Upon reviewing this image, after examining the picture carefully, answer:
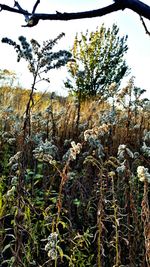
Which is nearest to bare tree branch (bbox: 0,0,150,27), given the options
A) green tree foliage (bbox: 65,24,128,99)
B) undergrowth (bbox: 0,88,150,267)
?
undergrowth (bbox: 0,88,150,267)

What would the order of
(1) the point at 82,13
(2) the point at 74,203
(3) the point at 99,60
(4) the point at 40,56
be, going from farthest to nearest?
(3) the point at 99,60 → (2) the point at 74,203 → (4) the point at 40,56 → (1) the point at 82,13

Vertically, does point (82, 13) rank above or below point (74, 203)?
above

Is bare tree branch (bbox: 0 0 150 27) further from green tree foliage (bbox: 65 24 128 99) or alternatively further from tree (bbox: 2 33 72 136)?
green tree foliage (bbox: 65 24 128 99)

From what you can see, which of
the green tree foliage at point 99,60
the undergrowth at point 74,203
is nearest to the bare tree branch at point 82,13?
the undergrowth at point 74,203

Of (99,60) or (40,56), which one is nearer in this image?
(40,56)

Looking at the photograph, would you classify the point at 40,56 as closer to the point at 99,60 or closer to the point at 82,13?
the point at 82,13

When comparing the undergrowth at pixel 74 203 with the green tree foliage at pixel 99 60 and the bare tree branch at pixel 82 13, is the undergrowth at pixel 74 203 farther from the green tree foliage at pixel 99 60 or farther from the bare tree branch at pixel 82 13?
the green tree foliage at pixel 99 60

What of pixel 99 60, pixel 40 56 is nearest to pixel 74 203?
pixel 40 56

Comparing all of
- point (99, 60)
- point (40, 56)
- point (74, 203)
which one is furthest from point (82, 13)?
point (99, 60)

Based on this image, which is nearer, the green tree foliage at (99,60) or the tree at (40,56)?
the tree at (40,56)

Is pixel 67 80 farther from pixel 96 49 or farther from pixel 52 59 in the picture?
pixel 52 59

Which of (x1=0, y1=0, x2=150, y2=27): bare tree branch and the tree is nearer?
(x1=0, y1=0, x2=150, y2=27): bare tree branch

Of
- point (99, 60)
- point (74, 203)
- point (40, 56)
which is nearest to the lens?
point (40, 56)

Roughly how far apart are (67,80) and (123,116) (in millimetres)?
14500
